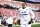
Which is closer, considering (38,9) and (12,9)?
(12,9)

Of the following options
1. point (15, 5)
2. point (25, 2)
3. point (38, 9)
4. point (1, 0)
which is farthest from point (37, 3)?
point (1, 0)

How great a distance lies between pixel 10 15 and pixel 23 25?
0.43 metres

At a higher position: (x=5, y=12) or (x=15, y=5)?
(x=15, y=5)

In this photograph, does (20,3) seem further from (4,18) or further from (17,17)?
(4,18)

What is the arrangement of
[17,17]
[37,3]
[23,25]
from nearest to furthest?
[23,25]
[17,17]
[37,3]

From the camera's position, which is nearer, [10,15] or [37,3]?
[10,15]

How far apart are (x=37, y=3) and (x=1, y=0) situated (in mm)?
981

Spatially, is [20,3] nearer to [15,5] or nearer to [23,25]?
[15,5]

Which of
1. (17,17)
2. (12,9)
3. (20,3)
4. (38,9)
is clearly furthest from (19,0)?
(38,9)

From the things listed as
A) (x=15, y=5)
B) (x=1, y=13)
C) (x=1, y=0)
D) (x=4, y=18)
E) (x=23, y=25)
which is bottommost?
(x=23, y=25)

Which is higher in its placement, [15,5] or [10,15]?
[15,5]

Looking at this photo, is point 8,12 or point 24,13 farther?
point 8,12

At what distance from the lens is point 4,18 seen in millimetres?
2059

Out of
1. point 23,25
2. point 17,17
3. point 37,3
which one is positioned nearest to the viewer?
point 23,25
